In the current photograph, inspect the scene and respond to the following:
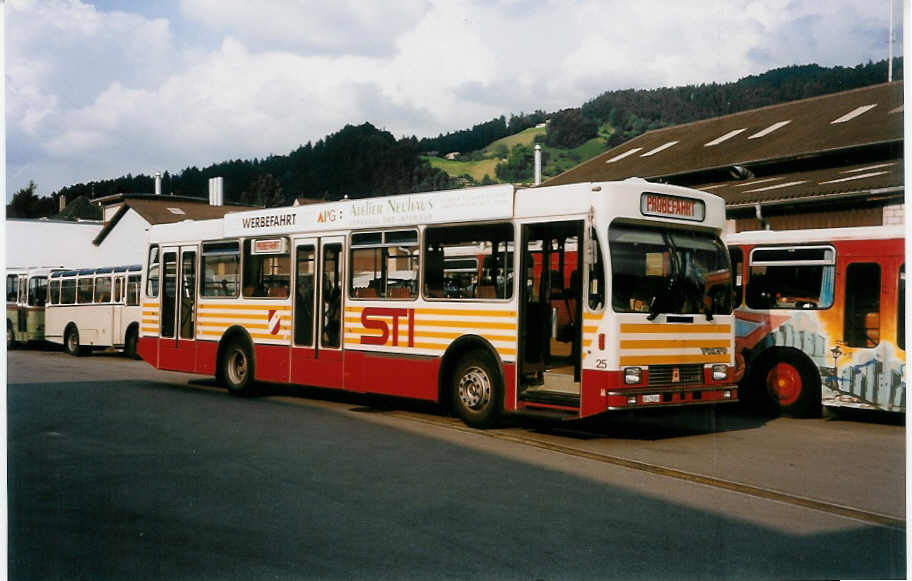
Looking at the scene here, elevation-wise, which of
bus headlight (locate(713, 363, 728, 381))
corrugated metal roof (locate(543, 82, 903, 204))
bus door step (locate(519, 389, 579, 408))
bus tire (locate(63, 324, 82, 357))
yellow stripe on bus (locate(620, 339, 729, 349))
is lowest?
bus tire (locate(63, 324, 82, 357))

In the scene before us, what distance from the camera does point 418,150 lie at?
499 inches

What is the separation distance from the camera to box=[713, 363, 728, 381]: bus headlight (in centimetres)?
1129

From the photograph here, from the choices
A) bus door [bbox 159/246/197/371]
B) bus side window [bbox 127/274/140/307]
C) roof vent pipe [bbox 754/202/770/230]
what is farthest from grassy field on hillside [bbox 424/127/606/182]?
bus side window [bbox 127/274/140/307]

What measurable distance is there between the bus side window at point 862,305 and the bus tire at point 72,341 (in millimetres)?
21757

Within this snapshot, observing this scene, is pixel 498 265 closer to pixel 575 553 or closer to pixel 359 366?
pixel 359 366

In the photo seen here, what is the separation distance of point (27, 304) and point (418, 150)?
864 inches

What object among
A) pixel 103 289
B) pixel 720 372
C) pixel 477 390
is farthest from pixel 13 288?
pixel 720 372

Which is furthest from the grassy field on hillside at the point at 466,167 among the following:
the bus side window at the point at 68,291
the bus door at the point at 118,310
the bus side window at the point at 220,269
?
the bus side window at the point at 68,291

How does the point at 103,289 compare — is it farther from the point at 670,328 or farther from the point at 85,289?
the point at 670,328

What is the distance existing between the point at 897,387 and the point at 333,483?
7.88 meters

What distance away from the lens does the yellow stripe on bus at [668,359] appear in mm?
10492

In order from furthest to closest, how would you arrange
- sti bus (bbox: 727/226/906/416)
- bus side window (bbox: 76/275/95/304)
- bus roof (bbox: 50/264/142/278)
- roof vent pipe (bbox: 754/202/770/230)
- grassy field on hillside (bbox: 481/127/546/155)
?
bus side window (bbox: 76/275/95/304) < bus roof (bbox: 50/264/142/278) < roof vent pipe (bbox: 754/202/770/230) < grassy field on hillside (bbox: 481/127/546/155) < sti bus (bbox: 727/226/906/416)

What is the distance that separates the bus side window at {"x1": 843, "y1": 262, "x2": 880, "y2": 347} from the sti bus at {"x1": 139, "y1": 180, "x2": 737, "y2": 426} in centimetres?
253

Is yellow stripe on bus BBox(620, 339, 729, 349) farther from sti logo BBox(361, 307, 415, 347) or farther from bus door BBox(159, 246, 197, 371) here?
bus door BBox(159, 246, 197, 371)
